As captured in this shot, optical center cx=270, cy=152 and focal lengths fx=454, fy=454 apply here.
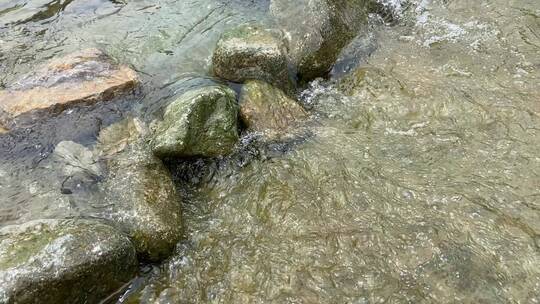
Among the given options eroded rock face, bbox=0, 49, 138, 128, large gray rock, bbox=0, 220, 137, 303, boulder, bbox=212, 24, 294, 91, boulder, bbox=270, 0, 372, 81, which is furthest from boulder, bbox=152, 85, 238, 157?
boulder, bbox=270, 0, 372, 81

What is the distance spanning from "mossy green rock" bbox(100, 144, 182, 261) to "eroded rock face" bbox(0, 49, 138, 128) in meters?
1.12

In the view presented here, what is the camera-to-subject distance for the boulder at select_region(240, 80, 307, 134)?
545 centimetres

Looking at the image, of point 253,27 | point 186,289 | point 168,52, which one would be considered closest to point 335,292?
point 186,289

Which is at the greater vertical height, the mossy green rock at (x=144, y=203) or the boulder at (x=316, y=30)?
the boulder at (x=316, y=30)

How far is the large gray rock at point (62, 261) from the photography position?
3.49 metres

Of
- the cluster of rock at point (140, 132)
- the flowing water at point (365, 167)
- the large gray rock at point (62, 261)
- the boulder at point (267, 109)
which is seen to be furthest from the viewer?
the boulder at point (267, 109)

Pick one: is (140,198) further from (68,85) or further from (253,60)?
(253,60)

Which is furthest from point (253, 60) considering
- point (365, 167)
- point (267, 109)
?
point (365, 167)

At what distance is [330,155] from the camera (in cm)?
511

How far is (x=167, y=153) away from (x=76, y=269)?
1.57 meters

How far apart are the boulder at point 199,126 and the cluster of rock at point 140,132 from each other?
0.01 m

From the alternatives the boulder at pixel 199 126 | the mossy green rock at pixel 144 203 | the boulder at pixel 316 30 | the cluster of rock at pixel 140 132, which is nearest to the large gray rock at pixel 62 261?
the cluster of rock at pixel 140 132

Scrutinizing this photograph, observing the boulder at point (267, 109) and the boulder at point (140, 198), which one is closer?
the boulder at point (140, 198)

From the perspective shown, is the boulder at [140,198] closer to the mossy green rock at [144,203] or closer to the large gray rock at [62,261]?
the mossy green rock at [144,203]
